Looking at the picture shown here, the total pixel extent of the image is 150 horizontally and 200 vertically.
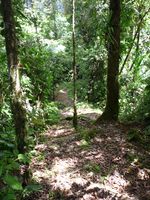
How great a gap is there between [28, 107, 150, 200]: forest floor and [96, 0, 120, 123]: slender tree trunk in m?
1.03

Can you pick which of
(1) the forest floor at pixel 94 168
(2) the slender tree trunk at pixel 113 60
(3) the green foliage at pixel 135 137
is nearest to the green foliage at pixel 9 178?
(1) the forest floor at pixel 94 168

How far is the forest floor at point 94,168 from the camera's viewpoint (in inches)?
204

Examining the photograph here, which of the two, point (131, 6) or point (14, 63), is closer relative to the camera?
point (14, 63)

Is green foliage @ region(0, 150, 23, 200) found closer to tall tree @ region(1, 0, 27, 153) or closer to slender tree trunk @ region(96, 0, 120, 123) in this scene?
tall tree @ region(1, 0, 27, 153)

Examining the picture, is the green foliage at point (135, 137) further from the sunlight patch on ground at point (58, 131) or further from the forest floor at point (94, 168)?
the sunlight patch on ground at point (58, 131)

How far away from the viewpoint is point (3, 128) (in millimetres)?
6238

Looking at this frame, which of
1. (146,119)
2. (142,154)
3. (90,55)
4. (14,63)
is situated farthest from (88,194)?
(90,55)

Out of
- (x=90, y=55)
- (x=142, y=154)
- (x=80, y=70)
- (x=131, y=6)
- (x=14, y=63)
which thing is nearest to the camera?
(x=14, y=63)

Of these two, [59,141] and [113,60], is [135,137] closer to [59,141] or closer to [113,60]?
[59,141]

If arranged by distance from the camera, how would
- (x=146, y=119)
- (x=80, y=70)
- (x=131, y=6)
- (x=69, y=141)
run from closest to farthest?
(x=69, y=141)
(x=146, y=119)
(x=131, y=6)
(x=80, y=70)

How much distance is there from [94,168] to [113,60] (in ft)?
11.5

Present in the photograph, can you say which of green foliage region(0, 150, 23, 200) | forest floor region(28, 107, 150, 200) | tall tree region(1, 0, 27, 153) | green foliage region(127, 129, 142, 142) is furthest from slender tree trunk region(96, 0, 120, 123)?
green foliage region(0, 150, 23, 200)

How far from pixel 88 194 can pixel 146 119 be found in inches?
163

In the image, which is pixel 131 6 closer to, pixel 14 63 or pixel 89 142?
pixel 89 142
